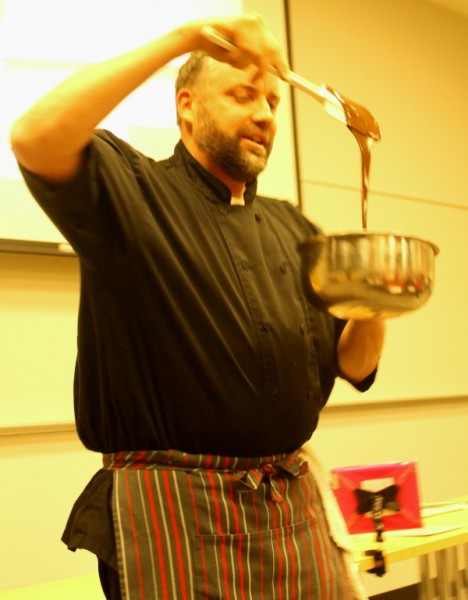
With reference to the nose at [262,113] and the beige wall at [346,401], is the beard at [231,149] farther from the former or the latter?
the beige wall at [346,401]

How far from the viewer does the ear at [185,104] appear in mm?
992

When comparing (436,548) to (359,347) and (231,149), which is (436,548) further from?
(231,149)

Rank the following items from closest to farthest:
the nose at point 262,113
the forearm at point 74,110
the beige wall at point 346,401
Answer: the forearm at point 74,110
the nose at point 262,113
the beige wall at point 346,401

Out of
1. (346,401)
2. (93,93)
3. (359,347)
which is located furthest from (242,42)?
(346,401)

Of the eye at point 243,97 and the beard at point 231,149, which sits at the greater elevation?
the eye at point 243,97

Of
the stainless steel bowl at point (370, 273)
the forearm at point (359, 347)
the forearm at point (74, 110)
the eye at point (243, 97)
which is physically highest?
the eye at point (243, 97)

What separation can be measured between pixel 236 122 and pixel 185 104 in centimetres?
13

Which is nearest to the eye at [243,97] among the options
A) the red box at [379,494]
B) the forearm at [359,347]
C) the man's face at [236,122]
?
the man's face at [236,122]

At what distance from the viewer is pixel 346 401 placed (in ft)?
7.36

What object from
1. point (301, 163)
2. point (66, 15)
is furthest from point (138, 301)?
point (301, 163)

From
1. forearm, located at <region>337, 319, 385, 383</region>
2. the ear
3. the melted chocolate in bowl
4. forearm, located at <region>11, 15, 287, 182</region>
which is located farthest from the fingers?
forearm, located at <region>337, 319, 385, 383</region>

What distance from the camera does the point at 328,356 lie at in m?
0.98

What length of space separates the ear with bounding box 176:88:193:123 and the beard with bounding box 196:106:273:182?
4 cm

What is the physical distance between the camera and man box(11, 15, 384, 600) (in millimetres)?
703
